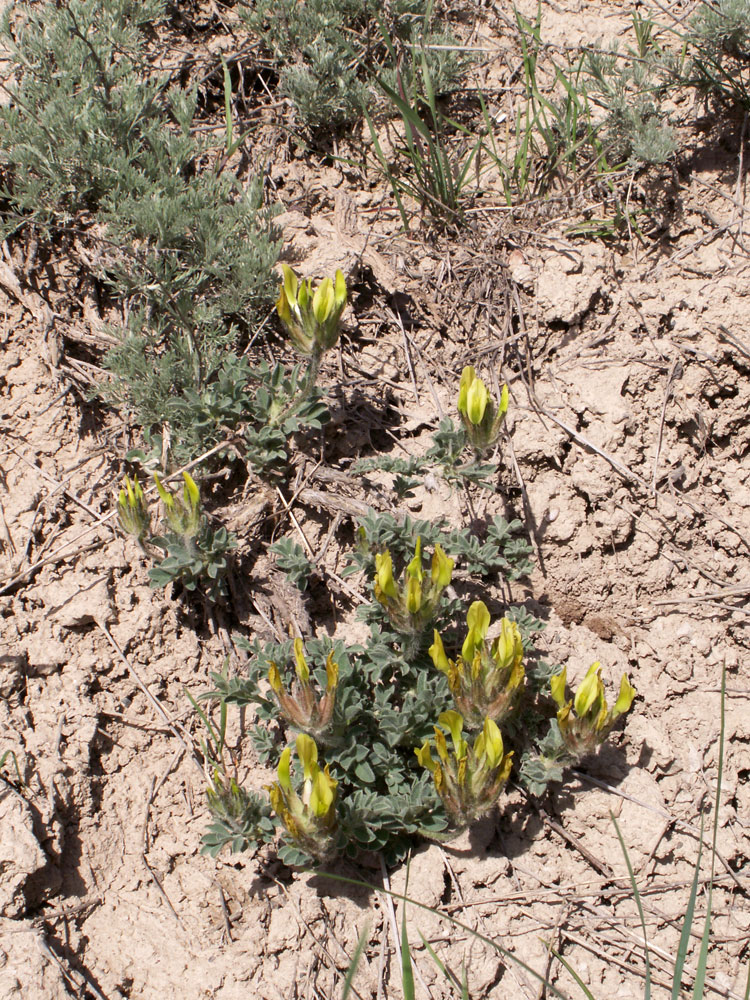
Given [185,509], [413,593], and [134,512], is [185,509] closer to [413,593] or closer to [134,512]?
[134,512]

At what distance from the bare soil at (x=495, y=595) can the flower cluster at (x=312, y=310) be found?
0.52 m

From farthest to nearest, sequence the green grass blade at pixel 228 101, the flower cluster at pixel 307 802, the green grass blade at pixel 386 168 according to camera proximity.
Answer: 1. the green grass blade at pixel 228 101
2. the green grass blade at pixel 386 168
3. the flower cluster at pixel 307 802

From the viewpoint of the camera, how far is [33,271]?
344cm

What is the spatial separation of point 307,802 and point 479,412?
1.22 metres

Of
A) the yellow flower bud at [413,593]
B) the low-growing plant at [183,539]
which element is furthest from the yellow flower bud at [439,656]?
the low-growing plant at [183,539]

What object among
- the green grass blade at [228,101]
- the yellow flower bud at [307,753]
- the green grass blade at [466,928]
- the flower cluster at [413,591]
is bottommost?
the green grass blade at [466,928]

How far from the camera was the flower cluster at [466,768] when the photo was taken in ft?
7.58

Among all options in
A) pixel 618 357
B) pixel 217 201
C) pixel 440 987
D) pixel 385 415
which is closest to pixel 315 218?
pixel 217 201

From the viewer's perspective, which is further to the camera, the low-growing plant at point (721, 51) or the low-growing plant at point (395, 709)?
the low-growing plant at point (721, 51)

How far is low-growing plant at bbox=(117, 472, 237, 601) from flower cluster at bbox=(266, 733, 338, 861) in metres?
0.79

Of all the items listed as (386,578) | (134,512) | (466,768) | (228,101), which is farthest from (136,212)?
(466,768)

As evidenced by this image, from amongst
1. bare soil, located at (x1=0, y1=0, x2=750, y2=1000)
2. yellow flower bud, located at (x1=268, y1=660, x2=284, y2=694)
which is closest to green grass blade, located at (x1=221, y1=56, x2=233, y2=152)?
bare soil, located at (x1=0, y1=0, x2=750, y2=1000)

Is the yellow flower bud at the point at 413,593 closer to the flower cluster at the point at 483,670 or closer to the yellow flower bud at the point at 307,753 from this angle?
the flower cluster at the point at 483,670

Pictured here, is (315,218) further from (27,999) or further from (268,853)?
(27,999)
